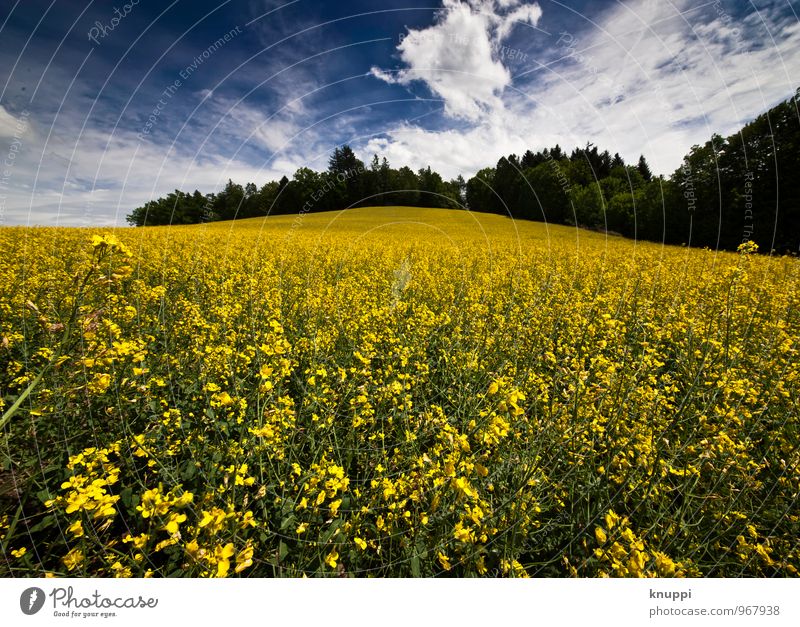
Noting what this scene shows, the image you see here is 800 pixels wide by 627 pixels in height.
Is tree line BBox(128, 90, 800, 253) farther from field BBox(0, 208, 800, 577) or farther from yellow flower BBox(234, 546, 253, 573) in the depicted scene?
yellow flower BBox(234, 546, 253, 573)

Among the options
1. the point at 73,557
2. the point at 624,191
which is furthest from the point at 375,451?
the point at 624,191

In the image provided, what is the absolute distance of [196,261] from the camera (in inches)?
360

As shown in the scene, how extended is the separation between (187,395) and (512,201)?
3118 cm

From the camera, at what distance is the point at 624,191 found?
86.2 feet

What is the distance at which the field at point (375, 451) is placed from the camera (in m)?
1.91

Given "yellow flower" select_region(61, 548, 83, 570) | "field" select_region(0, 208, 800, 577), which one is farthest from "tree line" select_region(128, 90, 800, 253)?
"yellow flower" select_region(61, 548, 83, 570)

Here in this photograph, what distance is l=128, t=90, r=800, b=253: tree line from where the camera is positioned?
216 inches

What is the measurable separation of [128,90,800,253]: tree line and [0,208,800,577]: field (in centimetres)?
153

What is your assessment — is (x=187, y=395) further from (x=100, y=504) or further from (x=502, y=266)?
(x=502, y=266)

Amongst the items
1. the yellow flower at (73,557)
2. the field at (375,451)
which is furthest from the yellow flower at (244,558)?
the yellow flower at (73,557)

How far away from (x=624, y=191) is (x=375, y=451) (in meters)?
32.1
